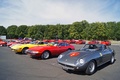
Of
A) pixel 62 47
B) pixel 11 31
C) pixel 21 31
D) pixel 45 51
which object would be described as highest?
pixel 11 31

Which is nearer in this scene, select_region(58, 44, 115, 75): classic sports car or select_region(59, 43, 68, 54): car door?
select_region(58, 44, 115, 75): classic sports car

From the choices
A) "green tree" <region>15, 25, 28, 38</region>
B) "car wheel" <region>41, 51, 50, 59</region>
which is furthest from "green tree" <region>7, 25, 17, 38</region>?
"car wheel" <region>41, 51, 50, 59</region>

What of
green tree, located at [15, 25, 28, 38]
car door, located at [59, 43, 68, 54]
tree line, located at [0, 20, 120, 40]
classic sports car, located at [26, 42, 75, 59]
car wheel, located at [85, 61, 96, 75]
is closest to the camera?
car wheel, located at [85, 61, 96, 75]

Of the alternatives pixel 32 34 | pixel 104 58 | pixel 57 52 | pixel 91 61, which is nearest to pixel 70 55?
pixel 91 61

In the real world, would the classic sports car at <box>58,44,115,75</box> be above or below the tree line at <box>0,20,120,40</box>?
below

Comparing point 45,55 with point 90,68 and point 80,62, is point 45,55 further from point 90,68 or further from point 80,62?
point 80,62

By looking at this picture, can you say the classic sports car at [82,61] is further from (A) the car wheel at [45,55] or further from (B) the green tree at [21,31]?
(B) the green tree at [21,31]

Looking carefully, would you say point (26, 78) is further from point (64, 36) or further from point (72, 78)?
point (64, 36)

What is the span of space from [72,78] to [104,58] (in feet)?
8.41

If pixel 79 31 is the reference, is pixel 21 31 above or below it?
above

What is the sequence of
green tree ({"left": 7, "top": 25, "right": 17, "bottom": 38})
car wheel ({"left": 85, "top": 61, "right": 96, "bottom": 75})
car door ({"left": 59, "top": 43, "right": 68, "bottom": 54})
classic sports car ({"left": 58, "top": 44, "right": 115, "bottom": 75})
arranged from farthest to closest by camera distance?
green tree ({"left": 7, "top": 25, "right": 17, "bottom": 38})
car door ({"left": 59, "top": 43, "right": 68, "bottom": 54})
car wheel ({"left": 85, "top": 61, "right": 96, "bottom": 75})
classic sports car ({"left": 58, "top": 44, "right": 115, "bottom": 75})

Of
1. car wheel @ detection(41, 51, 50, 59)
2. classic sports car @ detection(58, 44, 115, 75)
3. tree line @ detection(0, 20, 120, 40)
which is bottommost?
car wheel @ detection(41, 51, 50, 59)

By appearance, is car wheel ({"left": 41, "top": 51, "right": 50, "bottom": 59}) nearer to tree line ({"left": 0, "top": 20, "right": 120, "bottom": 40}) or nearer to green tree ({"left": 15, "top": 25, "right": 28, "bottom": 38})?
tree line ({"left": 0, "top": 20, "right": 120, "bottom": 40})

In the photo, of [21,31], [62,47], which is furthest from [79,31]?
[62,47]
